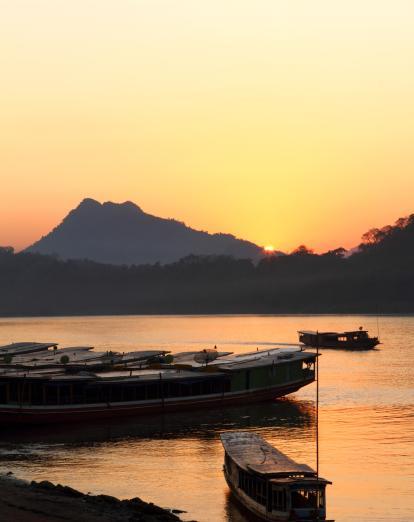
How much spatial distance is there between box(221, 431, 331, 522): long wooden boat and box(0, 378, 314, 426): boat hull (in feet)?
94.2

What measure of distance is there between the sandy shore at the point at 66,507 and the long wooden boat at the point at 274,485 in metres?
4.47

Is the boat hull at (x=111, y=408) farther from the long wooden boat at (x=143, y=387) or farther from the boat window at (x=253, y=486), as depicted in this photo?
the boat window at (x=253, y=486)

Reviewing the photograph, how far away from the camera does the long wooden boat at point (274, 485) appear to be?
44.8 m

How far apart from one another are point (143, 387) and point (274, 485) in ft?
138

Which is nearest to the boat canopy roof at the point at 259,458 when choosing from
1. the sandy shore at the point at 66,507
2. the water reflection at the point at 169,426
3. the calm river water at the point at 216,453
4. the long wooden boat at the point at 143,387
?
the calm river water at the point at 216,453

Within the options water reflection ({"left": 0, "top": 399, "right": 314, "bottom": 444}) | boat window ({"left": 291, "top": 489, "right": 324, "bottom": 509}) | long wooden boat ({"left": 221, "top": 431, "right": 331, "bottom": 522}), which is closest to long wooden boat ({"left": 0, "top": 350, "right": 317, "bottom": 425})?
water reflection ({"left": 0, "top": 399, "right": 314, "bottom": 444})

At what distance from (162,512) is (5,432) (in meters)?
34.2

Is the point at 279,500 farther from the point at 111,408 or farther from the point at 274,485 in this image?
the point at 111,408

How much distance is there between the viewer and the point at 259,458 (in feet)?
174

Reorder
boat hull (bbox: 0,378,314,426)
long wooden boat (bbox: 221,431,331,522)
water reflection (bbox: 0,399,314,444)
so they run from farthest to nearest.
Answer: boat hull (bbox: 0,378,314,426) → water reflection (bbox: 0,399,314,444) → long wooden boat (bbox: 221,431,331,522)

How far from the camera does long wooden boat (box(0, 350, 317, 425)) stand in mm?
81062

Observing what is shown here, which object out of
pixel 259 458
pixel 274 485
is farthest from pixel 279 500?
pixel 259 458

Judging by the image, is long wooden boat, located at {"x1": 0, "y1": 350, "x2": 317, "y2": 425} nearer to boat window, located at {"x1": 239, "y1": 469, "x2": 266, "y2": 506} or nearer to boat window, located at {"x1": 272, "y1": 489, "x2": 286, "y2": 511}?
boat window, located at {"x1": 239, "y1": 469, "x2": 266, "y2": 506}

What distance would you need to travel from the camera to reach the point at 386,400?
104 meters
